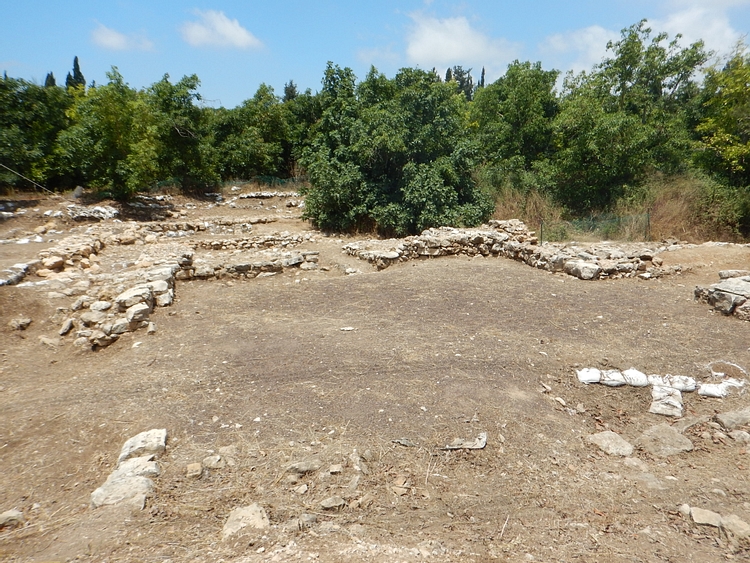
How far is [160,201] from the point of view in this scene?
1692 cm

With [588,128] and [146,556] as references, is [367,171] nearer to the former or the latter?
[588,128]

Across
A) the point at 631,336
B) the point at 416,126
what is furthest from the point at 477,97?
the point at 631,336

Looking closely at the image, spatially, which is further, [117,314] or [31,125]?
[31,125]

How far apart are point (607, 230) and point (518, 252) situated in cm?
421

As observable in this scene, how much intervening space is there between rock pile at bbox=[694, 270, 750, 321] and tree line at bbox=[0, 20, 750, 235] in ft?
21.3

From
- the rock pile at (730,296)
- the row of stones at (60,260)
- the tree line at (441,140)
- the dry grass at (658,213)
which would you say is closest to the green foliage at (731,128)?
the tree line at (441,140)

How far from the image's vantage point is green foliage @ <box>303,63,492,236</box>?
502 inches

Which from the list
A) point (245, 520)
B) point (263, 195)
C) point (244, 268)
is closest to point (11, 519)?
point (245, 520)

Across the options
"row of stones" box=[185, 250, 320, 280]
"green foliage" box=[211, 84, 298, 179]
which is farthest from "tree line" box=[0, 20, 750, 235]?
"row of stones" box=[185, 250, 320, 280]

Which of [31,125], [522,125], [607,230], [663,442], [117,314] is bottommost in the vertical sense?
[663,442]

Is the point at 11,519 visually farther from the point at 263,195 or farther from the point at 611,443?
the point at 263,195

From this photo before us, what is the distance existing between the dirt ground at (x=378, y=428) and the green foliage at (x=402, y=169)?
19.1 ft

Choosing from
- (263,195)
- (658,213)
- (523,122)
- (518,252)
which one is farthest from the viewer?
(263,195)

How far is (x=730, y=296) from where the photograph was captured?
21.9ft
